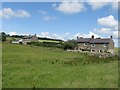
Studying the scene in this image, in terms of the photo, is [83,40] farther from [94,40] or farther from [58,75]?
[58,75]

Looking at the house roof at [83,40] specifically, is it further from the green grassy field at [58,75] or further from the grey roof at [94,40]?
the green grassy field at [58,75]

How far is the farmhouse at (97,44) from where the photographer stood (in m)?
107

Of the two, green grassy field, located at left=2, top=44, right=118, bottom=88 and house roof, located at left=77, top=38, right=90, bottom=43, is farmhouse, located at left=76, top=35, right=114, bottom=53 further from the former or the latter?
green grassy field, located at left=2, top=44, right=118, bottom=88

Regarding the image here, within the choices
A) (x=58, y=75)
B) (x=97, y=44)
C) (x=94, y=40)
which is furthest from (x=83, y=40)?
(x=58, y=75)

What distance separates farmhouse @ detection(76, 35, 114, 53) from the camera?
10744 centimetres

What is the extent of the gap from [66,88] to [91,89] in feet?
4.35

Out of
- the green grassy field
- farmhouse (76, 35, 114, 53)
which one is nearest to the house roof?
farmhouse (76, 35, 114, 53)

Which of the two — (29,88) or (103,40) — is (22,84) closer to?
(29,88)

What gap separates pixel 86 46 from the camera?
11425 centimetres

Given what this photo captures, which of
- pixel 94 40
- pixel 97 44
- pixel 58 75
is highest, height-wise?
pixel 94 40

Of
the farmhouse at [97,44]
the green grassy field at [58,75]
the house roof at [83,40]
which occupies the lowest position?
the green grassy field at [58,75]

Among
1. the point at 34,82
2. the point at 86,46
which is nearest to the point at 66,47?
the point at 86,46

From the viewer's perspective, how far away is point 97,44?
11006 centimetres

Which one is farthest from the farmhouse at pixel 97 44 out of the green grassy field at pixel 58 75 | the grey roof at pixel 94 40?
the green grassy field at pixel 58 75
